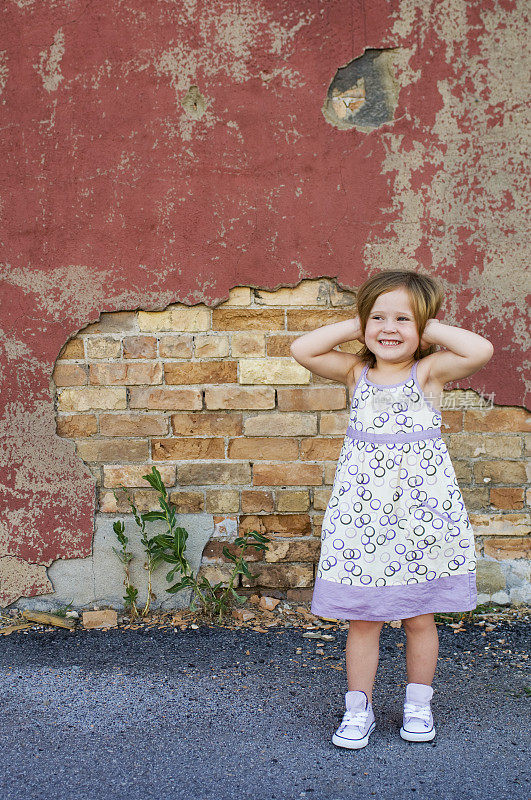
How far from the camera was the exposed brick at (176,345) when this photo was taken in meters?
2.94

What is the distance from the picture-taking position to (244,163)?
2.87 meters

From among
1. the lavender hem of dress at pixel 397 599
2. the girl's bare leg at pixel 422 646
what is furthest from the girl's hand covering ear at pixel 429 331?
the girl's bare leg at pixel 422 646

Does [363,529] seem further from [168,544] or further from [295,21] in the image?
[295,21]

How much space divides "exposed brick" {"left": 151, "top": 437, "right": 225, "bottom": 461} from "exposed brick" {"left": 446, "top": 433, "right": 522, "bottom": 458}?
3.20ft

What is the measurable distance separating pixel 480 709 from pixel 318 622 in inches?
31.5

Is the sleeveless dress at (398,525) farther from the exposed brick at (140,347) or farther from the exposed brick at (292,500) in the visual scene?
the exposed brick at (140,347)

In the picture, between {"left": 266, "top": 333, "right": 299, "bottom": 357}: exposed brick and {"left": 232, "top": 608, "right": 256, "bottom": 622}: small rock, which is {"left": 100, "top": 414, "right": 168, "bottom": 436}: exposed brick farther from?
{"left": 232, "top": 608, "right": 256, "bottom": 622}: small rock

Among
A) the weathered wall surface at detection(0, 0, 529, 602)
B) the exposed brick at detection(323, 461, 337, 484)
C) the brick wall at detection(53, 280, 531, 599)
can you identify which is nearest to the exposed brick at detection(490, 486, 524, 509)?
the brick wall at detection(53, 280, 531, 599)

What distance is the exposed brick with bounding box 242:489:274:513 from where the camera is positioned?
9.87 ft

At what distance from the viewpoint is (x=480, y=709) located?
7.57ft

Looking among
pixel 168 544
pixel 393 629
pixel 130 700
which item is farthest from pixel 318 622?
pixel 130 700

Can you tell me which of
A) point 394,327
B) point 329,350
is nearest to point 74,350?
point 329,350

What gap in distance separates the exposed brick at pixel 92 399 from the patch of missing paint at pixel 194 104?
1.15 metres

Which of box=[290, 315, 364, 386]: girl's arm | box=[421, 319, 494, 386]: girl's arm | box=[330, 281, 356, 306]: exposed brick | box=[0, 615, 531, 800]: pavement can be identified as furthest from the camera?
box=[330, 281, 356, 306]: exposed brick
